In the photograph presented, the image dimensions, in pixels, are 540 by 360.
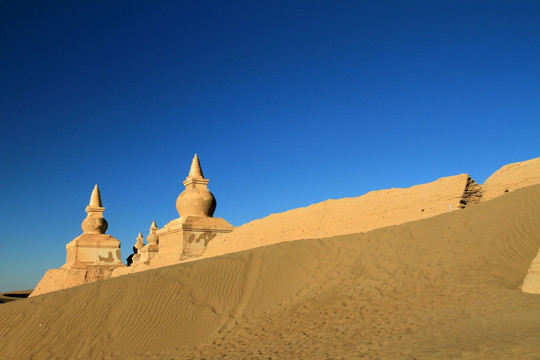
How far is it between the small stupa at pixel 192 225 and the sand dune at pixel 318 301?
791 cm

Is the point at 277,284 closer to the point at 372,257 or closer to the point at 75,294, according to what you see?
the point at 372,257

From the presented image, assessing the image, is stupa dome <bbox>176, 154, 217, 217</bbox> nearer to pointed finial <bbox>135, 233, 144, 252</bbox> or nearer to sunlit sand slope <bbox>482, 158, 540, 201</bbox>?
sunlit sand slope <bbox>482, 158, 540, 201</bbox>

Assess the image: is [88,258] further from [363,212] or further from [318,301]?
[318,301]

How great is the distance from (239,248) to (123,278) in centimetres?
760

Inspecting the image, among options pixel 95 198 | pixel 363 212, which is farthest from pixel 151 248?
pixel 363 212

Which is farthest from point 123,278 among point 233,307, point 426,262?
point 426,262

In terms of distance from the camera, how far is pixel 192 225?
21.5m

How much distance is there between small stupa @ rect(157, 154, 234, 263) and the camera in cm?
2128

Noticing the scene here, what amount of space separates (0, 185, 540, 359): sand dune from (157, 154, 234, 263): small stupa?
7906mm

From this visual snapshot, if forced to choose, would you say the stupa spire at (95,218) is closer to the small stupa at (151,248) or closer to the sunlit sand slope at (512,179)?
the small stupa at (151,248)

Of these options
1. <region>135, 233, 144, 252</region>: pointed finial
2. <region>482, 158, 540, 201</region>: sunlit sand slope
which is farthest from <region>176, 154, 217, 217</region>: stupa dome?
<region>135, 233, 144, 252</region>: pointed finial

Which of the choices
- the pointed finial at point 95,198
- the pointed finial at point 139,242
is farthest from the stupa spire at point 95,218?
the pointed finial at point 139,242

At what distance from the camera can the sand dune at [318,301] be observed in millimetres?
8219

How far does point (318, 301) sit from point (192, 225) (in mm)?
11693
